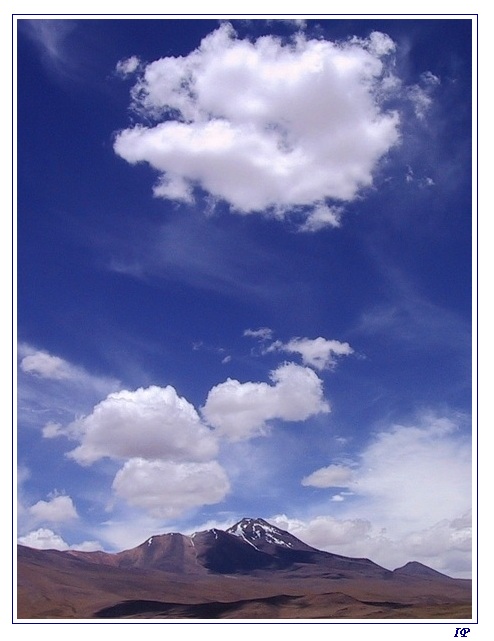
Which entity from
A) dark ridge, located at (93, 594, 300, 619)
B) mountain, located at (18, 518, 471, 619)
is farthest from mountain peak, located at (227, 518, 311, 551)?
dark ridge, located at (93, 594, 300, 619)

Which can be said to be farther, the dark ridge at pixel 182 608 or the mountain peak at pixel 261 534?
the mountain peak at pixel 261 534

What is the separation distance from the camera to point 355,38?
8.34 meters

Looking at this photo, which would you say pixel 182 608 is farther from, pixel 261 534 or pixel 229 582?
pixel 261 534

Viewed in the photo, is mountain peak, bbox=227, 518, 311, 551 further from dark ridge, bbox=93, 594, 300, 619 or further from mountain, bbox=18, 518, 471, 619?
dark ridge, bbox=93, 594, 300, 619

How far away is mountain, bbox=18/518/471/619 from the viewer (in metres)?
8.28

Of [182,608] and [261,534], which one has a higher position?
[261,534]

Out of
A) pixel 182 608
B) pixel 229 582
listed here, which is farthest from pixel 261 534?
pixel 182 608

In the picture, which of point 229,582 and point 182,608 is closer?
point 182,608

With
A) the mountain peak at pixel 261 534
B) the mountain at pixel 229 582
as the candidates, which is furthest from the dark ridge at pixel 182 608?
the mountain peak at pixel 261 534

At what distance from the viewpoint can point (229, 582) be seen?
8.82 m

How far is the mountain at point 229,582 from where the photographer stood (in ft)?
27.2

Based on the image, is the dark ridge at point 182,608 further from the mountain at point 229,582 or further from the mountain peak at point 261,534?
the mountain peak at point 261,534

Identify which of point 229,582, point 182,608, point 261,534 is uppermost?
point 261,534
